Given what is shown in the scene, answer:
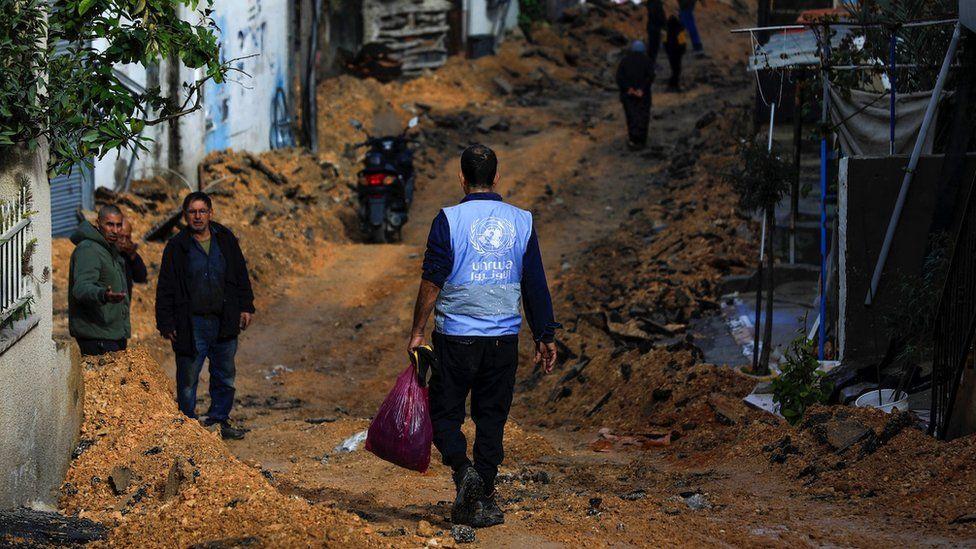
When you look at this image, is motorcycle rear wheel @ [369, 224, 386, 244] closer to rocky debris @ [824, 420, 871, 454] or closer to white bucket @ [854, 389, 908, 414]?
white bucket @ [854, 389, 908, 414]

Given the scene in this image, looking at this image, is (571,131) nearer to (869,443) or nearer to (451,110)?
(451,110)

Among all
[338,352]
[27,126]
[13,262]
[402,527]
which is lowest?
[338,352]

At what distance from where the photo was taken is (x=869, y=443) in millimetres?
6918

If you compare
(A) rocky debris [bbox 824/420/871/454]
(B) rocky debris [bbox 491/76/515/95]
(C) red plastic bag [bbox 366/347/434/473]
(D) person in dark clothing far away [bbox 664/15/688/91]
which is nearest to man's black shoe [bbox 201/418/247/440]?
(C) red plastic bag [bbox 366/347/434/473]

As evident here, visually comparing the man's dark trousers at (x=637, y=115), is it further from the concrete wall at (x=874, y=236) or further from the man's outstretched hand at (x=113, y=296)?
the man's outstretched hand at (x=113, y=296)

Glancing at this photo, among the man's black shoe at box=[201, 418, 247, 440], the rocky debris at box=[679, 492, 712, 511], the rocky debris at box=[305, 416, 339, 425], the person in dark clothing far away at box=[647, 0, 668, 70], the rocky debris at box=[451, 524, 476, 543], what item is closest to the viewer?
the rocky debris at box=[451, 524, 476, 543]

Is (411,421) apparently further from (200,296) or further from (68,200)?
(68,200)

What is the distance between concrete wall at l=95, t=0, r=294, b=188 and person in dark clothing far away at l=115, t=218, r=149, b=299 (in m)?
5.05

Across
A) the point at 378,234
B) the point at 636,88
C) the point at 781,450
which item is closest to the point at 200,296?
the point at 781,450

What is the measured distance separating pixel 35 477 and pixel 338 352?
670 cm

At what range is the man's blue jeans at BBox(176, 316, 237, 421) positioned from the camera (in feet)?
Answer: 27.3

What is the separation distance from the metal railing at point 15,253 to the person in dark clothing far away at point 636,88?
15.1 meters

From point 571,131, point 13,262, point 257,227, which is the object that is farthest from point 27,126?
point 571,131

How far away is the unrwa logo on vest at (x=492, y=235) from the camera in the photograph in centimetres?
553
